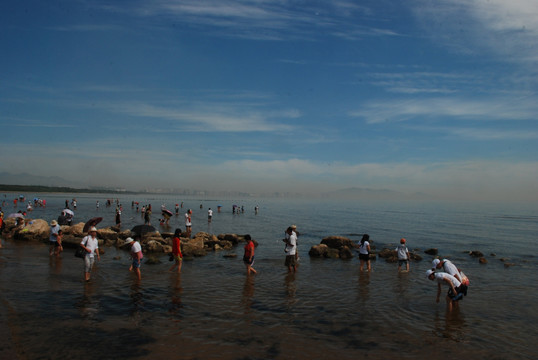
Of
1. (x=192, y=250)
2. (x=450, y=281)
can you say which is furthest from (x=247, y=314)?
(x=192, y=250)

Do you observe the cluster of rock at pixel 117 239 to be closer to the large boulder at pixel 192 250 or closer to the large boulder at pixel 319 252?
the large boulder at pixel 192 250

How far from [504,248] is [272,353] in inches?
1247

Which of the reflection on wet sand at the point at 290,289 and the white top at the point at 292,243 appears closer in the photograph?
the reflection on wet sand at the point at 290,289

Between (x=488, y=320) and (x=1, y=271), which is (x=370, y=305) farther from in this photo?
(x=1, y=271)

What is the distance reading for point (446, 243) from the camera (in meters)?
32.8

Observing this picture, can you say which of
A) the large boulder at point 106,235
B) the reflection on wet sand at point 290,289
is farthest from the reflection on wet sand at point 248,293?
the large boulder at point 106,235

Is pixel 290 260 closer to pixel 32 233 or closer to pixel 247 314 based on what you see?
pixel 247 314

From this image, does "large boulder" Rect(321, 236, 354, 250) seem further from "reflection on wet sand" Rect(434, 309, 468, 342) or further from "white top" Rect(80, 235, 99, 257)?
"white top" Rect(80, 235, 99, 257)

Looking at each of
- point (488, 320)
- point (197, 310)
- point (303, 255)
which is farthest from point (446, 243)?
point (197, 310)

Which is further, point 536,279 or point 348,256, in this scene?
point 348,256

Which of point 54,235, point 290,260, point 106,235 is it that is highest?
point 54,235

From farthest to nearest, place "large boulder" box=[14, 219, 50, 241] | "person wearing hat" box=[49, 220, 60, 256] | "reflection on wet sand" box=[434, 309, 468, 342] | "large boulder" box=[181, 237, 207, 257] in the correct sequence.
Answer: "large boulder" box=[14, 219, 50, 241] < "large boulder" box=[181, 237, 207, 257] < "person wearing hat" box=[49, 220, 60, 256] < "reflection on wet sand" box=[434, 309, 468, 342]

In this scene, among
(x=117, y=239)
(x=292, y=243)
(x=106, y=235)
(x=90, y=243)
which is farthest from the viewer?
(x=106, y=235)

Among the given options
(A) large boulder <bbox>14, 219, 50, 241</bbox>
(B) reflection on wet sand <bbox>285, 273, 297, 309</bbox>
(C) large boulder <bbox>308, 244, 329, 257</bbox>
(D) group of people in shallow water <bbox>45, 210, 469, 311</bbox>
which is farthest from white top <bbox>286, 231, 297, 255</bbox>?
(A) large boulder <bbox>14, 219, 50, 241</bbox>
